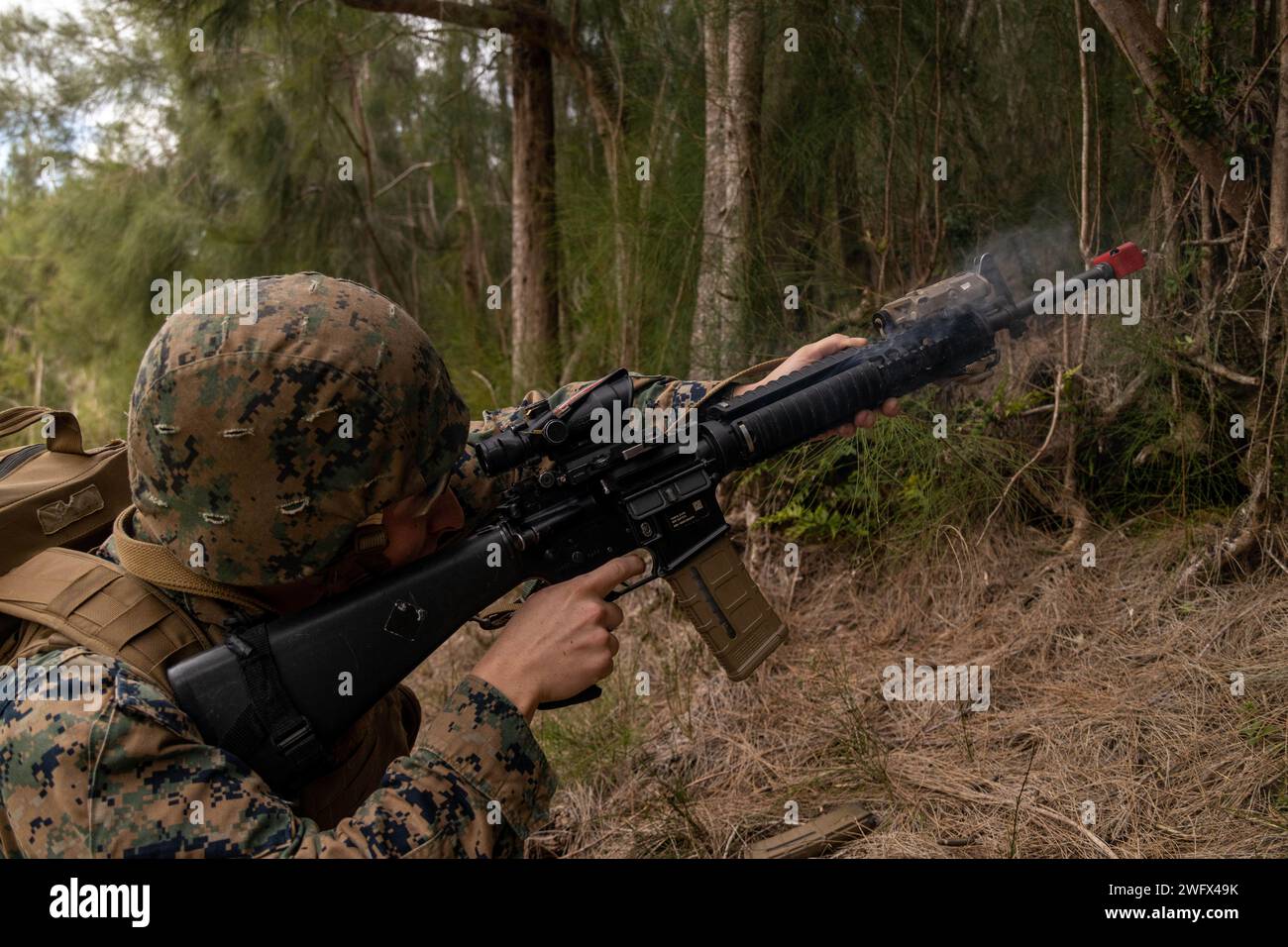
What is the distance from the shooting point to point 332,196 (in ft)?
24.4

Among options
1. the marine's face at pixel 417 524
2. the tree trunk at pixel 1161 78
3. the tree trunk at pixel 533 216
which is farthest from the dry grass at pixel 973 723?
the tree trunk at pixel 533 216

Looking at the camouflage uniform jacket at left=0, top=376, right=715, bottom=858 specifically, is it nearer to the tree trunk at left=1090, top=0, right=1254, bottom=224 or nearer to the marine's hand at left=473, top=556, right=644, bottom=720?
the marine's hand at left=473, top=556, right=644, bottom=720

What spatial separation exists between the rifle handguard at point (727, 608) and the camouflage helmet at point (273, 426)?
30.2 inches

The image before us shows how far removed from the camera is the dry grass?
2523 mm

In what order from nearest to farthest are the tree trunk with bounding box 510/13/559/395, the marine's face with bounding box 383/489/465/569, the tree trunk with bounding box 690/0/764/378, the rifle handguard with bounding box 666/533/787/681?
the marine's face with bounding box 383/489/465/569
the rifle handguard with bounding box 666/533/787/681
the tree trunk with bounding box 690/0/764/378
the tree trunk with bounding box 510/13/559/395

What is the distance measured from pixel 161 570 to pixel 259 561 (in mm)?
185

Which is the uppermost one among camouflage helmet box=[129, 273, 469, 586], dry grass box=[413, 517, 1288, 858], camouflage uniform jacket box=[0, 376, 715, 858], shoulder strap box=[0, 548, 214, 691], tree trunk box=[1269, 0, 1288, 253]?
tree trunk box=[1269, 0, 1288, 253]

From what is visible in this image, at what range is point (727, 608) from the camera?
236cm

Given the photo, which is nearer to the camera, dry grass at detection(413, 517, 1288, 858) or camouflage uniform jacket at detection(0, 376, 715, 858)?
camouflage uniform jacket at detection(0, 376, 715, 858)

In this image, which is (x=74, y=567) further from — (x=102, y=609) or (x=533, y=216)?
(x=533, y=216)

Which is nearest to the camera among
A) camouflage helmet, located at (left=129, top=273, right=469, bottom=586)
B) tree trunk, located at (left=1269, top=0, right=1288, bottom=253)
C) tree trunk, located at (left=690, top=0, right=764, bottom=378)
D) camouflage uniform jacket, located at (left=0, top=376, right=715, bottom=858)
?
camouflage uniform jacket, located at (left=0, top=376, right=715, bottom=858)

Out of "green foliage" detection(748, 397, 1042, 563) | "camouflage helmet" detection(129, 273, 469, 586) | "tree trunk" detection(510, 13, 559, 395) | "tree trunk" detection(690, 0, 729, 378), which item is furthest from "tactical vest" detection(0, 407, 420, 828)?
"tree trunk" detection(510, 13, 559, 395)

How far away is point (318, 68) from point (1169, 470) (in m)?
5.59

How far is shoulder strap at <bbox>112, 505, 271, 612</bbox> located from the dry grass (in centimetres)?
166
